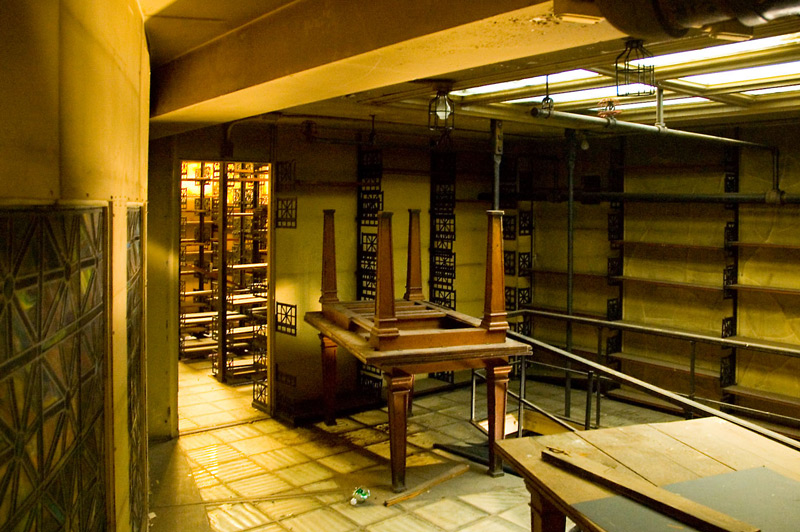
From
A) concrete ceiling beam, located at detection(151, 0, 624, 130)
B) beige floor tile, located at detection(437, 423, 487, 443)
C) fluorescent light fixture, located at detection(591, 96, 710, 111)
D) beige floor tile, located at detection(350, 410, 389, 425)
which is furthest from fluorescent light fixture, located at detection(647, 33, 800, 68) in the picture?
beige floor tile, located at detection(350, 410, 389, 425)

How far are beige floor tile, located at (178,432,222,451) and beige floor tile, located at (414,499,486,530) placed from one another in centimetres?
237

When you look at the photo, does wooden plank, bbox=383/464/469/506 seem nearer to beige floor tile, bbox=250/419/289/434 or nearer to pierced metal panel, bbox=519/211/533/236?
beige floor tile, bbox=250/419/289/434

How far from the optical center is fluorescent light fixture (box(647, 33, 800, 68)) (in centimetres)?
376

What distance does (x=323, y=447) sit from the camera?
612cm

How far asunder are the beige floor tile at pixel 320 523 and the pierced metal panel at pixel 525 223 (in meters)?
5.68

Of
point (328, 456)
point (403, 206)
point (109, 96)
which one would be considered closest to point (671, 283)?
point (403, 206)

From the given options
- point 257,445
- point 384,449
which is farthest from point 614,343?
point 257,445

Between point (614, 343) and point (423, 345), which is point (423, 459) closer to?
point (423, 345)

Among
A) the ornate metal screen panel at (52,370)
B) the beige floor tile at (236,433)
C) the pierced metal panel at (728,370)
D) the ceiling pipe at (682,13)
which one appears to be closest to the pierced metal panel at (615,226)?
the pierced metal panel at (728,370)

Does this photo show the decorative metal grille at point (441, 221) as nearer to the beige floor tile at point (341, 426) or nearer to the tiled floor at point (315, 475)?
the tiled floor at point (315, 475)

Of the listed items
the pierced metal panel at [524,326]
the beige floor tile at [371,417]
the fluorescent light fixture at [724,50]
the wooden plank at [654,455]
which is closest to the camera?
the wooden plank at [654,455]

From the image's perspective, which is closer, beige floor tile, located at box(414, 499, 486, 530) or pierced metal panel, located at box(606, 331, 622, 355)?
beige floor tile, located at box(414, 499, 486, 530)

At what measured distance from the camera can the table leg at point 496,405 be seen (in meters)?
5.30

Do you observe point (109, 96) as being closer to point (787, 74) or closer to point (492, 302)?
point (492, 302)
